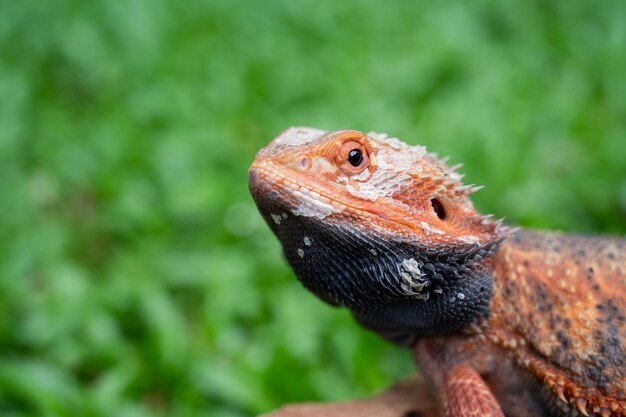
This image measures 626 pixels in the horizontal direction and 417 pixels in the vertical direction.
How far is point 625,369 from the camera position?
5.58 ft

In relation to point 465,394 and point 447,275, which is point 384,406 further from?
point 447,275

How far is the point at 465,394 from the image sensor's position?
1758 millimetres

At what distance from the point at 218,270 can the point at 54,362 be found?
2.84 ft

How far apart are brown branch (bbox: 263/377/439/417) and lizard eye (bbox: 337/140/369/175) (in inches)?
28.6

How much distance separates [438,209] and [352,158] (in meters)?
0.27

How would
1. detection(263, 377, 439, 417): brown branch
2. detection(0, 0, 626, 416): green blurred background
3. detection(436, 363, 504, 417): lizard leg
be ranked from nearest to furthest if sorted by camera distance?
detection(436, 363, 504, 417): lizard leg → detection(263, 377, 439, 417): brown branch → detection(0, 0, 626, 416): green blurred background

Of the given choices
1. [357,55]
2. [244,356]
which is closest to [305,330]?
[244,356]

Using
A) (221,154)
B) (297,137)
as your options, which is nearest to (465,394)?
(297,137)

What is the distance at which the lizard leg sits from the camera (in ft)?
5.61

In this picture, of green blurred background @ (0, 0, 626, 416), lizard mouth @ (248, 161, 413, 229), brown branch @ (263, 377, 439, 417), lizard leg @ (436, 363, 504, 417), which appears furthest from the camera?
green blurred background @ (0, 0, 626, 416)

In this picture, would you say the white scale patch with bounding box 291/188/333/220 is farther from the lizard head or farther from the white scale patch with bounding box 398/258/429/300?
the white scale patch with bounding box 398/258/429/300

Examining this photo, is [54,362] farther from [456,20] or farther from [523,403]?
[456,20]

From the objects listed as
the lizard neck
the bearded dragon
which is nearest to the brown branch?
the bearded dragon

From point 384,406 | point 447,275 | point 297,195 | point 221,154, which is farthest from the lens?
point 221,154
